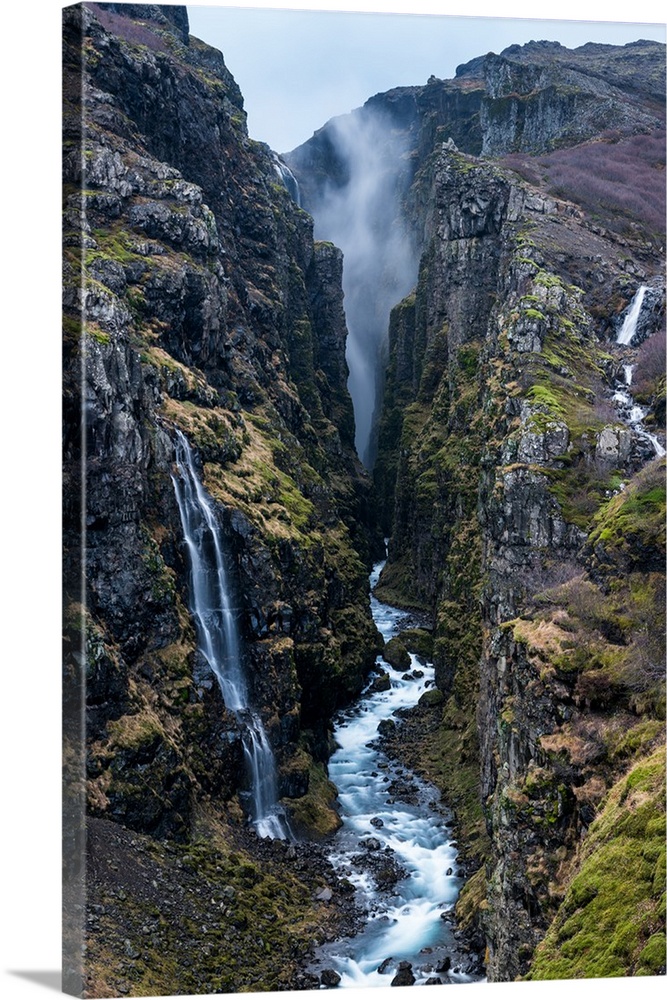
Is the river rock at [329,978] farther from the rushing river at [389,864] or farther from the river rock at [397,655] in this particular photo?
the river rock at [397,655]

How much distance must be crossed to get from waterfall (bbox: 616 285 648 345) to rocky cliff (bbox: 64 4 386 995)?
42.7ft

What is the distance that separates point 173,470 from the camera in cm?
3391

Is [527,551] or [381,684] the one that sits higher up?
[527,551]

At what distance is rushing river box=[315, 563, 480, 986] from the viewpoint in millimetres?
21750

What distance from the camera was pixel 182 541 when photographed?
33281 millimetres

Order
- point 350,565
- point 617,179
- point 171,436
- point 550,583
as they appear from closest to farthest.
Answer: point 550,583 → point 617,179 → point 171,436 → point 350,565

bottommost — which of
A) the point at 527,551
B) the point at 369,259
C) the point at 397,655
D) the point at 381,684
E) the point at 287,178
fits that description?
the point at 381,684

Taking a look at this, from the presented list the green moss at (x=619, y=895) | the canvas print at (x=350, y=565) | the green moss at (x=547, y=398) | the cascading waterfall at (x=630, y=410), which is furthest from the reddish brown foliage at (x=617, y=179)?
the green moss at (x=619, y=895)

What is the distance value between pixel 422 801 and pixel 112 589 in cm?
1397

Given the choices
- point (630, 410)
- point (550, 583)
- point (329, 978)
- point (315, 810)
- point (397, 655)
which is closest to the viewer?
point (329, 978)

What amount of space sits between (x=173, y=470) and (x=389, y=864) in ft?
47.7

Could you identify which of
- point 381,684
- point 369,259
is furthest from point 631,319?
point 369,259

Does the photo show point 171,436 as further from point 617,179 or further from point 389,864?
point 617,179

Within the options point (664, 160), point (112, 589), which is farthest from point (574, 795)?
point (112, 589)
